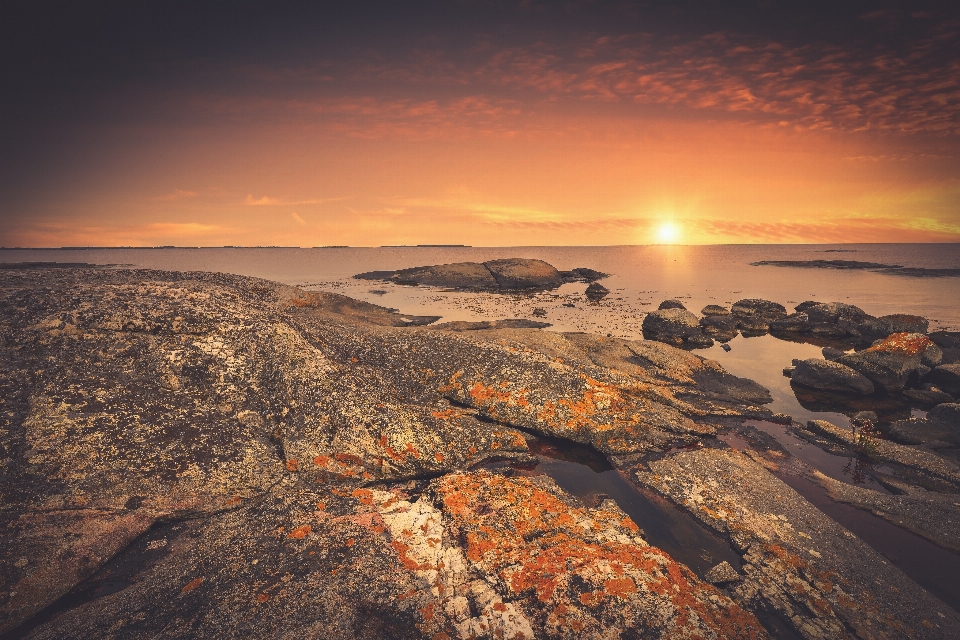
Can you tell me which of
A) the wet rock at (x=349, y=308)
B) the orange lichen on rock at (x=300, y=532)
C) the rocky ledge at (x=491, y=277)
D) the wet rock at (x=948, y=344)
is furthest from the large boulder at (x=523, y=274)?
Answer: the orange lichen on rock at (x=300, y=532)

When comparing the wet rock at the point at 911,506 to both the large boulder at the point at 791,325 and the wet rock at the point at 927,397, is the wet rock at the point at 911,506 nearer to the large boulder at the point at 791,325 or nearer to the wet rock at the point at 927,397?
the wet rock at the point at 927,397

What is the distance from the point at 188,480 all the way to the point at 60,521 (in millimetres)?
1559

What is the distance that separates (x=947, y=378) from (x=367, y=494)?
2419cm

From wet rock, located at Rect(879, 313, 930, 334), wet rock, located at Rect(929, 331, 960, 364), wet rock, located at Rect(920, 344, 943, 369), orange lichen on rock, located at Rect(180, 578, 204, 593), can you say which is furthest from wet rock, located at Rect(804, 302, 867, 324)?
orange lichen on rock, located at Rect(180, 578, 204, 593)

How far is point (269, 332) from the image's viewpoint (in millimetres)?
10102

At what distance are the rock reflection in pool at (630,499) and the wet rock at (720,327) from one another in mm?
22380

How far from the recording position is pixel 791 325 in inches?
1211

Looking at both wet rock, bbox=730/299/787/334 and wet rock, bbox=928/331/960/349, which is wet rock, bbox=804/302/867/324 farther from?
wet rock, bbox=928/331/960/349

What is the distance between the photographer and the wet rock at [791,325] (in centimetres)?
3033

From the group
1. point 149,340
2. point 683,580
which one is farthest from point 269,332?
point 683,580

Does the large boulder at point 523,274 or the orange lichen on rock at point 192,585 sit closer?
the orange lichen on rock at point 192,585

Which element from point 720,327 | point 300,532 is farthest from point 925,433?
point 720,327

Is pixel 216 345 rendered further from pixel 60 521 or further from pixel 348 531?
pixel 348 531

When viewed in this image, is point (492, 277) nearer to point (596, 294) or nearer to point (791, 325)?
point (596, 294)
